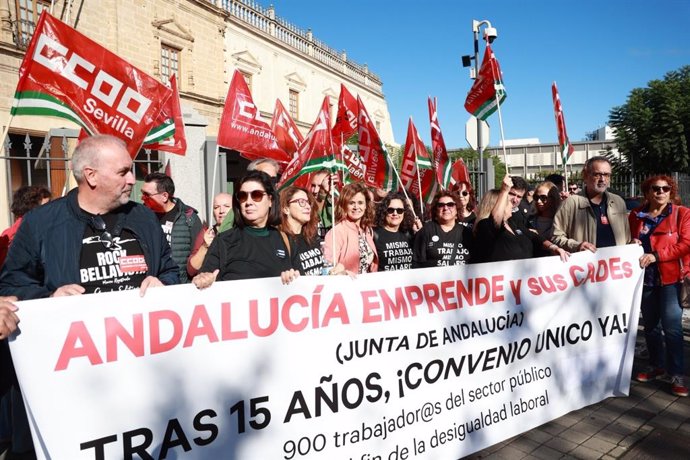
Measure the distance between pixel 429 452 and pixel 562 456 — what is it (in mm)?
916

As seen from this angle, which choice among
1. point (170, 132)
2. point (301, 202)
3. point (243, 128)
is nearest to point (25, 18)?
point (170, 132)

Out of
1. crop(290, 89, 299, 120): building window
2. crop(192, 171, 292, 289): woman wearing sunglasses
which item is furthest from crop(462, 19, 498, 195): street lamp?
crop(290, 89, 299, 120): building window

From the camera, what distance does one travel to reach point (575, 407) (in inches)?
149

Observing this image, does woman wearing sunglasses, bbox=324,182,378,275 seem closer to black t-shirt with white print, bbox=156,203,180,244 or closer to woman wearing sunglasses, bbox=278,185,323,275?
woman wearing sunglasses, bbox=278,185,323,275

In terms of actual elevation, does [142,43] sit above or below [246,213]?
above

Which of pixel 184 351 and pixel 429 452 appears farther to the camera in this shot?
pixel 429 452

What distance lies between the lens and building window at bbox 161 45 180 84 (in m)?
21.4

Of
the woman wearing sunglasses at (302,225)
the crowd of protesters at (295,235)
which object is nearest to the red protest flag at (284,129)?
the crowd of protesters at (295,235)

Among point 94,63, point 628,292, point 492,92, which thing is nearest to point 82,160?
point 94,63

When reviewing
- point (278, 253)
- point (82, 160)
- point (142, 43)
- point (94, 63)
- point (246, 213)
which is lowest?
point (278, 253)

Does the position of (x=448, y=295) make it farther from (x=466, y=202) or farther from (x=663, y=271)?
(x=466, y=202)

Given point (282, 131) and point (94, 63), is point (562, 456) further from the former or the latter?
point (282, 131)

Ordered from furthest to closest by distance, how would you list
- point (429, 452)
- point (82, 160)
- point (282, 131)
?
point (282, 131) → point (429, 452) → point (82, 160)

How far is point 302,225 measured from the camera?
389 cm
